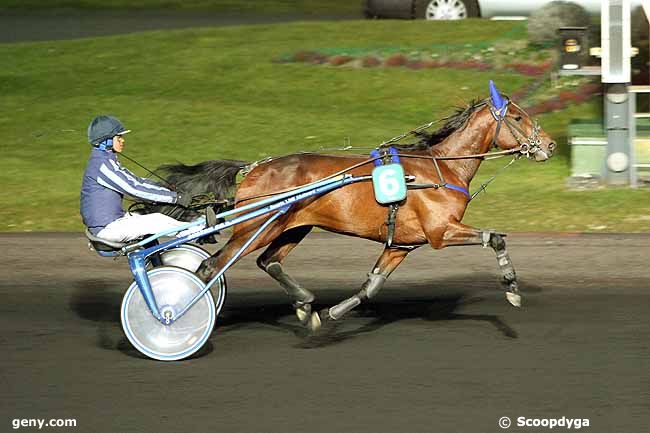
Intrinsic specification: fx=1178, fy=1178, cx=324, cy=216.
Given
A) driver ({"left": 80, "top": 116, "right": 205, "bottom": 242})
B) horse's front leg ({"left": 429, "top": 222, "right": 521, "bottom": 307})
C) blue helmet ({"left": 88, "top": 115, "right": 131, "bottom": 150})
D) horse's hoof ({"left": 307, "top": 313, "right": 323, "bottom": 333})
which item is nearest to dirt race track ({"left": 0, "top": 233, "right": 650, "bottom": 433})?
horse's hoof ({"left": 307, "top": 313, "right": 323, "bottom": 333})

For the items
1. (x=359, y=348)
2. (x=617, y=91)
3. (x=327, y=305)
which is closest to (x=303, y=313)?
(x=359, y=348)

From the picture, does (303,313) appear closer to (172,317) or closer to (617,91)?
(172,317)

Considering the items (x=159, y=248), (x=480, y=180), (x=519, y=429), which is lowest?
(x=480, y=180)

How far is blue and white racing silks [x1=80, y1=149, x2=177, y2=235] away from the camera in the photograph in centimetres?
793

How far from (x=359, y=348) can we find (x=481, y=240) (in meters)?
1.16

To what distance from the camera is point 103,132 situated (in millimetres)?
8008

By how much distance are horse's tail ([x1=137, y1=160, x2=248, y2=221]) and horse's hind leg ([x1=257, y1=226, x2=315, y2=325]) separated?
555mm

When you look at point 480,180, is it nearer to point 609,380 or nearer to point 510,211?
point 510,211

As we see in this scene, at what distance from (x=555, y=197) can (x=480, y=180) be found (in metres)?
1.25

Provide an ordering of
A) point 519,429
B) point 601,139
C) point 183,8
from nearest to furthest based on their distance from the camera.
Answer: point 519,429, point 601,139, point 183,8

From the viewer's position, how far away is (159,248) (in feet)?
26.5

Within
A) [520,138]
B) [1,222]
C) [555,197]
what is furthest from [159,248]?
[555,197]
